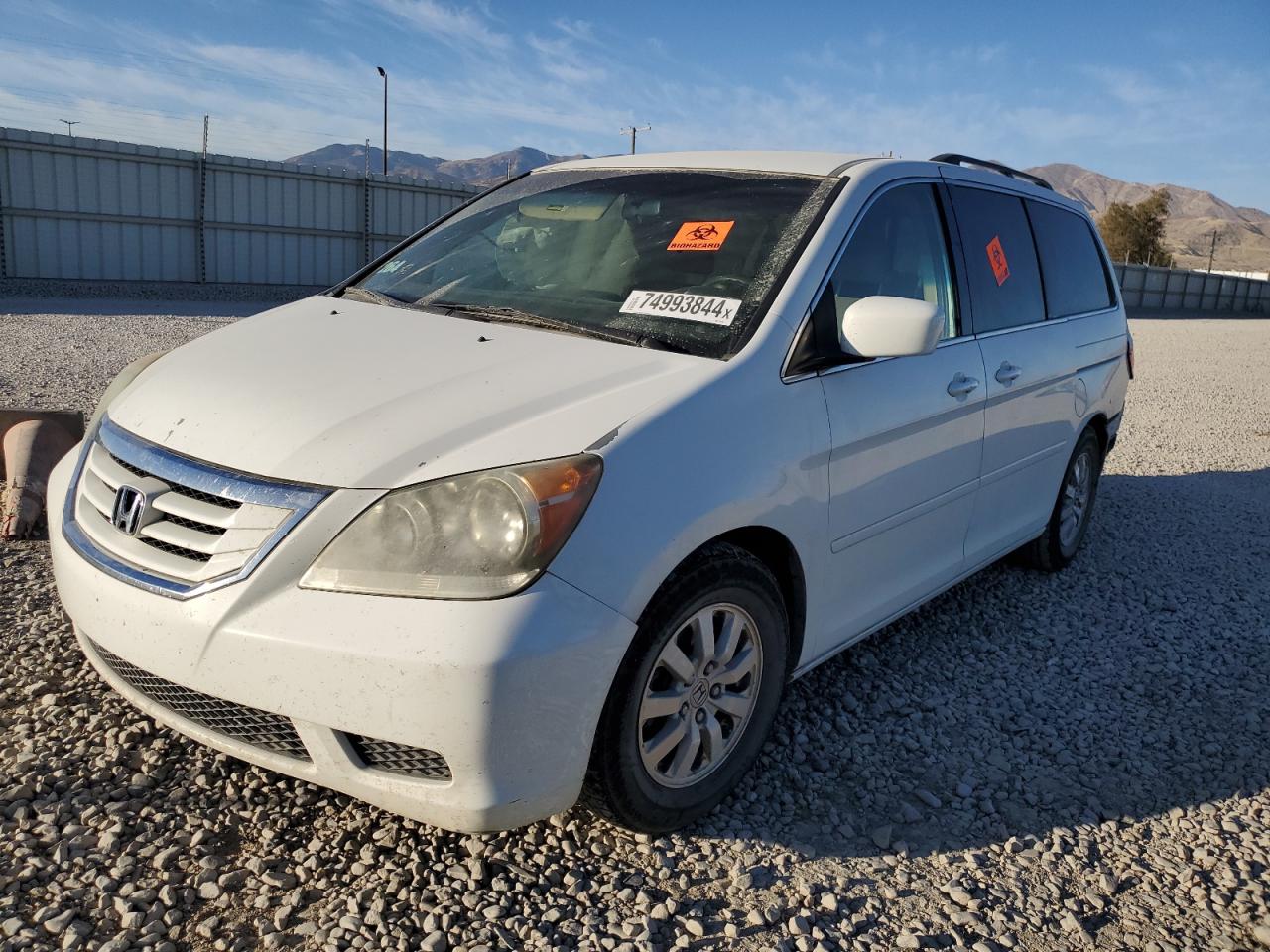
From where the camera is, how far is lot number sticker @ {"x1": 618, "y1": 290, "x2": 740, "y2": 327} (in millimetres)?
2846

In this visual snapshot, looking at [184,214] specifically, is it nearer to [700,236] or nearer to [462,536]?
[700,236]

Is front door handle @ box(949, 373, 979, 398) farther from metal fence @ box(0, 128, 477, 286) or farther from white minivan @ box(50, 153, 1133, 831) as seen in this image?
metal fence @ box(0, 128, 477, 286)

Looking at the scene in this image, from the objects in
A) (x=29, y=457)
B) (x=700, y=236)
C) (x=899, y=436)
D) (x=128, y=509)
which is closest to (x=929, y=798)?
(x=899, y=436)

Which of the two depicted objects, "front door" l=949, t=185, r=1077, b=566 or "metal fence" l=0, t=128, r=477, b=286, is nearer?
"front door" l=949, t=185, r=1077, b=566

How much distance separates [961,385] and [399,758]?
2.28 meters

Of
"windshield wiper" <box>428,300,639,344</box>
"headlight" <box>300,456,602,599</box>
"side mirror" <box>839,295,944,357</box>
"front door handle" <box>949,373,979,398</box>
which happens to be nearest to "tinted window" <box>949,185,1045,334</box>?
"front door handle" <box>949,373,979,398</box>

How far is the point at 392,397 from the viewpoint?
2.49m

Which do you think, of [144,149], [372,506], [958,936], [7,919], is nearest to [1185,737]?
[958,936]

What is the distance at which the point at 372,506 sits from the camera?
218cm

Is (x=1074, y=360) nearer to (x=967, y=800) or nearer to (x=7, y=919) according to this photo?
(x=967, y=800)

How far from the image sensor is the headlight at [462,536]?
212 centimetres

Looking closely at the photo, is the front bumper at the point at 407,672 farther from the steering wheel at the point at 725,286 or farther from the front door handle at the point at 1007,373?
the front door handle at the point at 1007,373

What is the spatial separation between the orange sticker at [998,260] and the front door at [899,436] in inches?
15.8

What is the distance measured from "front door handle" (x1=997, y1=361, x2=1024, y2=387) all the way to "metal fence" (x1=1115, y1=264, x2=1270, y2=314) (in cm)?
3856
